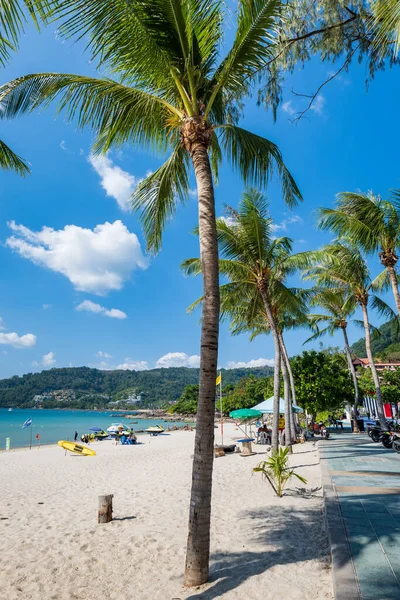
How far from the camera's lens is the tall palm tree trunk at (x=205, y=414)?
3.89m

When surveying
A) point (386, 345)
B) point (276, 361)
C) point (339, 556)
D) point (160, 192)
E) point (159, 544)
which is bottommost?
point (159, 544)

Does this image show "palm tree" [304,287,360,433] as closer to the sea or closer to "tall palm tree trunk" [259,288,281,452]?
"tall palm tree trunk" [259,288,281,452]

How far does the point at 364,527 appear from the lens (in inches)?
192

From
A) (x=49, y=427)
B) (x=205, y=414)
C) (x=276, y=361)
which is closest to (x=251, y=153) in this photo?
(x=205, y=414)

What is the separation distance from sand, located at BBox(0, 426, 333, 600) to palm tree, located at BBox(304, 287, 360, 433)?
11423mm

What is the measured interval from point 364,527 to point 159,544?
2.96 meters

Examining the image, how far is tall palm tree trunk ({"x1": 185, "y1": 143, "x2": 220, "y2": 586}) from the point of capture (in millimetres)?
3893

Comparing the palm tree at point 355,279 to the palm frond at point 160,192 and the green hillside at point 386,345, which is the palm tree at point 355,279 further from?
the green hillside at point 386,345

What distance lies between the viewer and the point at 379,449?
12.7m

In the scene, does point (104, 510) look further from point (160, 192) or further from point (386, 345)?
point (386, 345)

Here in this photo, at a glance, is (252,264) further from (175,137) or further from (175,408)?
(175,408)

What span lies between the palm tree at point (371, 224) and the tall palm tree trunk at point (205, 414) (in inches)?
317

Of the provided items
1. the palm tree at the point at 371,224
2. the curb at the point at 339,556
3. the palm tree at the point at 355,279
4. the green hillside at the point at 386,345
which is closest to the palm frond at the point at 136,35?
the curb at the point at 339,556

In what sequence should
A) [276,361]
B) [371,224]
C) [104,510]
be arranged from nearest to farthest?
[104,510], [371,224], [276,361]
